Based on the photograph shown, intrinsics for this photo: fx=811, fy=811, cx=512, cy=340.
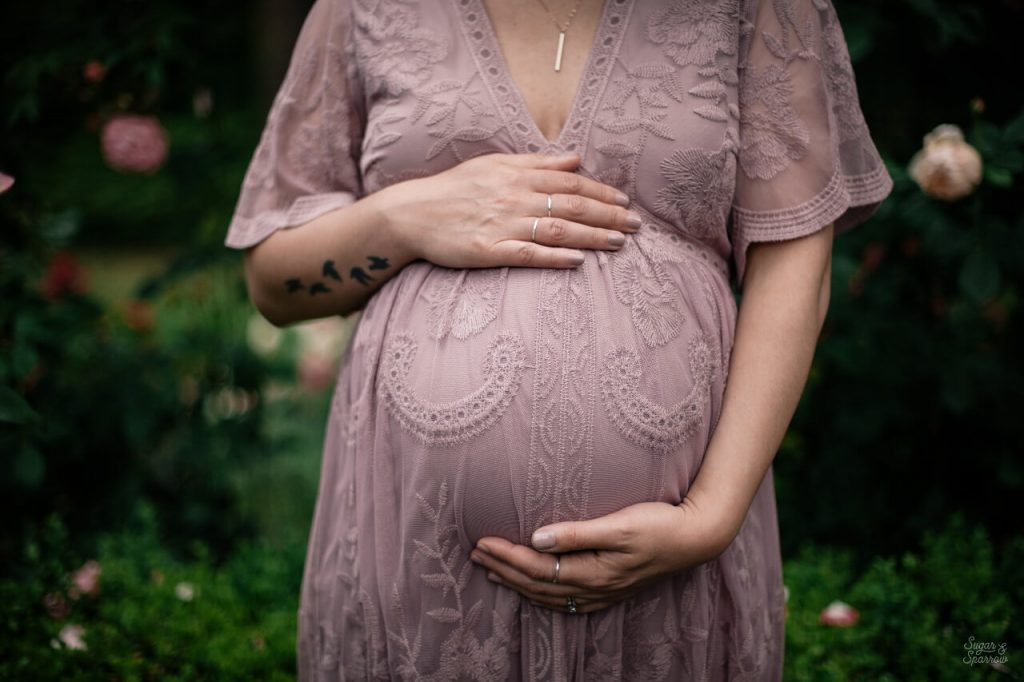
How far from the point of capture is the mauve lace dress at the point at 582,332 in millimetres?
1262

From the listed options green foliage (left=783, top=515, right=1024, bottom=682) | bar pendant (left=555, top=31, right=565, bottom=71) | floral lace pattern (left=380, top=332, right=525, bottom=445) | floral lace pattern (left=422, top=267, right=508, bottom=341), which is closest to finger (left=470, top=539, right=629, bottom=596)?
floral lace pattern (left=380, top=332, right=525, bottom=445)

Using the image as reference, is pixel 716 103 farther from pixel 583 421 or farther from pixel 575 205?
pixel 583 421

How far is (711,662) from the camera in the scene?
55.6 inches

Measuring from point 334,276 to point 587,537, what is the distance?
2.18 ft

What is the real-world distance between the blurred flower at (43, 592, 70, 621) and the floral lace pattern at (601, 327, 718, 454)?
5.22 ft

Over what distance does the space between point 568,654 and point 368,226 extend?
79cm

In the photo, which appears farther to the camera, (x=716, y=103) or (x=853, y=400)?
(x=853, y=400)

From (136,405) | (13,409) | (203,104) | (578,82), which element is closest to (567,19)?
(578,82)

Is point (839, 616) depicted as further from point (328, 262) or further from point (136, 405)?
point (136, 405)

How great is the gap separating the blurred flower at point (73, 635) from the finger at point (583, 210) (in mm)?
1523

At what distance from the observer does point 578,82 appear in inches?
53.0

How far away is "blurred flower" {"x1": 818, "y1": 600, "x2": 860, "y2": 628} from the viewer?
2.09 meters

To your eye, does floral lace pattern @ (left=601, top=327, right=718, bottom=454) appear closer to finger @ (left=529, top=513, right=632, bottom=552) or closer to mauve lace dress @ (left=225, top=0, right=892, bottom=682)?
mauve lace dress @ (left=225, top=0, right=892, bottom=682)

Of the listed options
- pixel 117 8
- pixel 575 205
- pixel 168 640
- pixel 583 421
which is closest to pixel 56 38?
pixel 117 8
